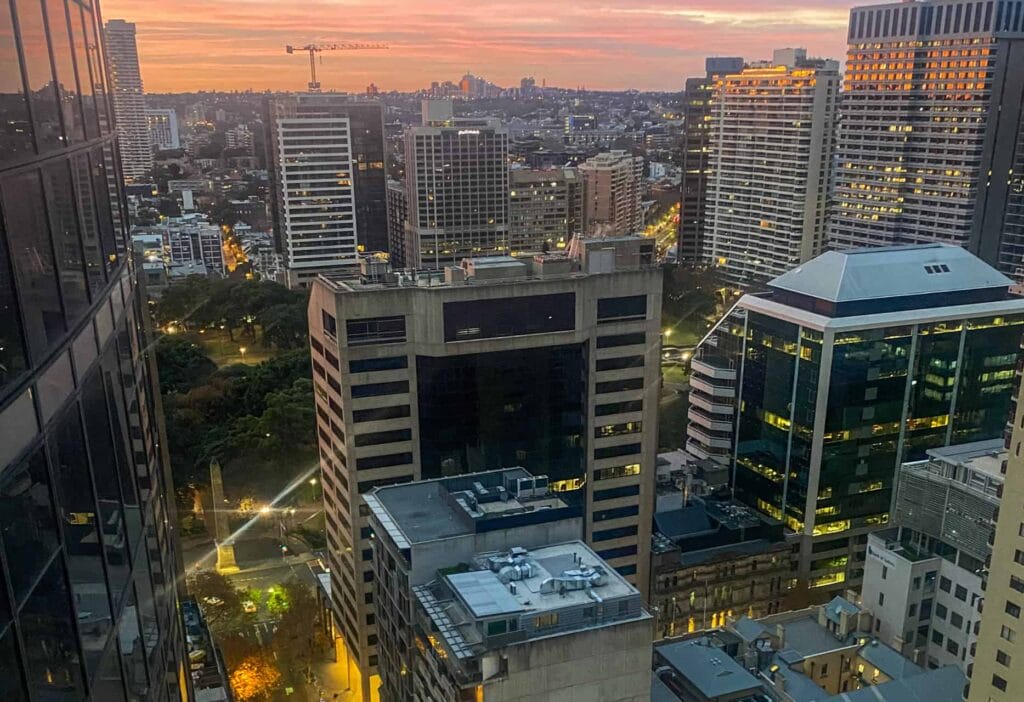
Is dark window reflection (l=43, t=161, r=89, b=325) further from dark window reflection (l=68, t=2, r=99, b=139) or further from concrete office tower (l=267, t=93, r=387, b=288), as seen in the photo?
concrete office tower (l=267, t=93, r=387, b=288)

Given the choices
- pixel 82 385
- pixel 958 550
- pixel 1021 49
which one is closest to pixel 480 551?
pixel 82 385

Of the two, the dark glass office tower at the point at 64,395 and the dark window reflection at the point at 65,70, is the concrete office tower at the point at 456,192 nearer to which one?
the dark glass office tower at the point at 64,395

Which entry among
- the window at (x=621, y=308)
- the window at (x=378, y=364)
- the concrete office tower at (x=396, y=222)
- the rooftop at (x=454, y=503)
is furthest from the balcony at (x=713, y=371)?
the concrete office tower at (x=396, y=222)

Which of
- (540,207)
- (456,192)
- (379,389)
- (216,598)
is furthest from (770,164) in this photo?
(216,598)

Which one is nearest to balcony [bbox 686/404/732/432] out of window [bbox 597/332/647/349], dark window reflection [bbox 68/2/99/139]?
window [bbox 597/332/647/349]

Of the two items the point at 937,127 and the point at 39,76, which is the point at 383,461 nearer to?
the point at 39,76
